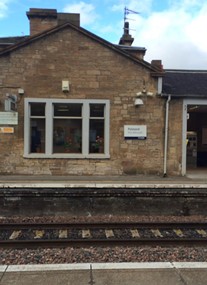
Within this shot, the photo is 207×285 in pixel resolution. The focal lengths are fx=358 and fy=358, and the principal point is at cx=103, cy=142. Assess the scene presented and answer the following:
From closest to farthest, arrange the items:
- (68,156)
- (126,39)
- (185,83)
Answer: (68,156) → (185,83) → (126,39)

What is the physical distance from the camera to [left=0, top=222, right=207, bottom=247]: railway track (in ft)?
22.8

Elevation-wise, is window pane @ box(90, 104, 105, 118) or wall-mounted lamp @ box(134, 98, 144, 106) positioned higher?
wall-mounted lamp @ box(134, 98, 144, 106)

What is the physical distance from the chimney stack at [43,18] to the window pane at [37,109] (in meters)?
3.94

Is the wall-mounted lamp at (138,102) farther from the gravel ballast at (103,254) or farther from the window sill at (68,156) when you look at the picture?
the gravel ballast at (103,254)

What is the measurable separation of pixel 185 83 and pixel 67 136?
5.82 metres

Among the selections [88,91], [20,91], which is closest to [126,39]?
[88,91]

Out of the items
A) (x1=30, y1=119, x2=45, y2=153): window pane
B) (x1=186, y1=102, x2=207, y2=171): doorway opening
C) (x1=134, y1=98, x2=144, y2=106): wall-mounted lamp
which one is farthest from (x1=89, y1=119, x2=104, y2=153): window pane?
(x1=186, y1=102, x2=207, y2=171): doorway opening

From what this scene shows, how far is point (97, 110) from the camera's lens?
46.4ft

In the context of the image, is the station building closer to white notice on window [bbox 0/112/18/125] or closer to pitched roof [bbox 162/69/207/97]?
white notice on window [bbox 0/112/18/125]

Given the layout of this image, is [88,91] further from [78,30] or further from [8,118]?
[8,118]

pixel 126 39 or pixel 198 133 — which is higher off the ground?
pixel 126 39

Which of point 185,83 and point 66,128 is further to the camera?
point 185,83

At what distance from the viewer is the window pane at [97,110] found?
1409 cm

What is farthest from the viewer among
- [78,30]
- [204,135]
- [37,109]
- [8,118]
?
[204,135]
